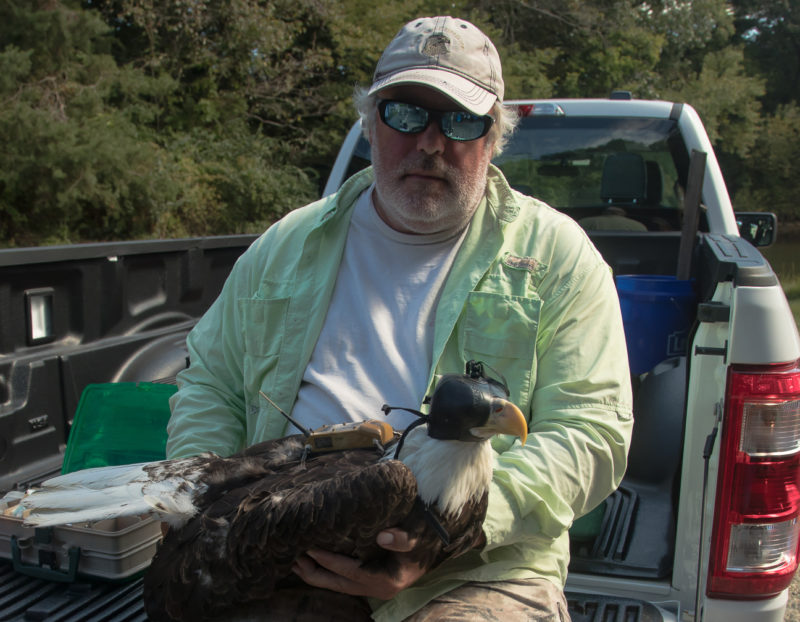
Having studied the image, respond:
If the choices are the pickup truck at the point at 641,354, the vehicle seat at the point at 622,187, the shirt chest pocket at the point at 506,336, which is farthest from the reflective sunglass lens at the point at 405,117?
the vehicle seat at the point at 622,187

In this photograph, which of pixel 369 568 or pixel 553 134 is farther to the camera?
pixel 553 134

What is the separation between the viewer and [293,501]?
1.89 meters

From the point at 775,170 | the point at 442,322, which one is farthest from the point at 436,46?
the point at 775,170

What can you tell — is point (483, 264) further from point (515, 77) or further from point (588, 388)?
point (515, 77)

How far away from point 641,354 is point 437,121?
58.3 inches

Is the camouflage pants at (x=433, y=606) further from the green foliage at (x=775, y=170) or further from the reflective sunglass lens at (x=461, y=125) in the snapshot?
the green foliage at (x=775, y=170)

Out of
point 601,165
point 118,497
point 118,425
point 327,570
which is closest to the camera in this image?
point 327,570

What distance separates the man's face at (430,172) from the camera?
2.56 m

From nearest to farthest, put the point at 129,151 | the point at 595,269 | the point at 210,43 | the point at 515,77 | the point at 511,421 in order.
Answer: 1. the point at 511,421
2. the point at 595,269
3. the point at 129,151
4. the point at 210,43
5. the point at 515,77

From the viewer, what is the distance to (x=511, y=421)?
1.87 metres

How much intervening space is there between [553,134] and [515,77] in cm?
1842

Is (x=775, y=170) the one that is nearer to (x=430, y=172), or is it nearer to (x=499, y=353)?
(x=430, y=172)

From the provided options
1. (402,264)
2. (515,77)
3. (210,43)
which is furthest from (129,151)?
(402,264)

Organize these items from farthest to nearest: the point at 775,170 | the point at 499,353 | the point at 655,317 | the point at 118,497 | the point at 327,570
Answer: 1. the point at 775,170
2. the point at 655,317
3. the point at 499,353
4. the point at 118,497
5. the point at 327,570
